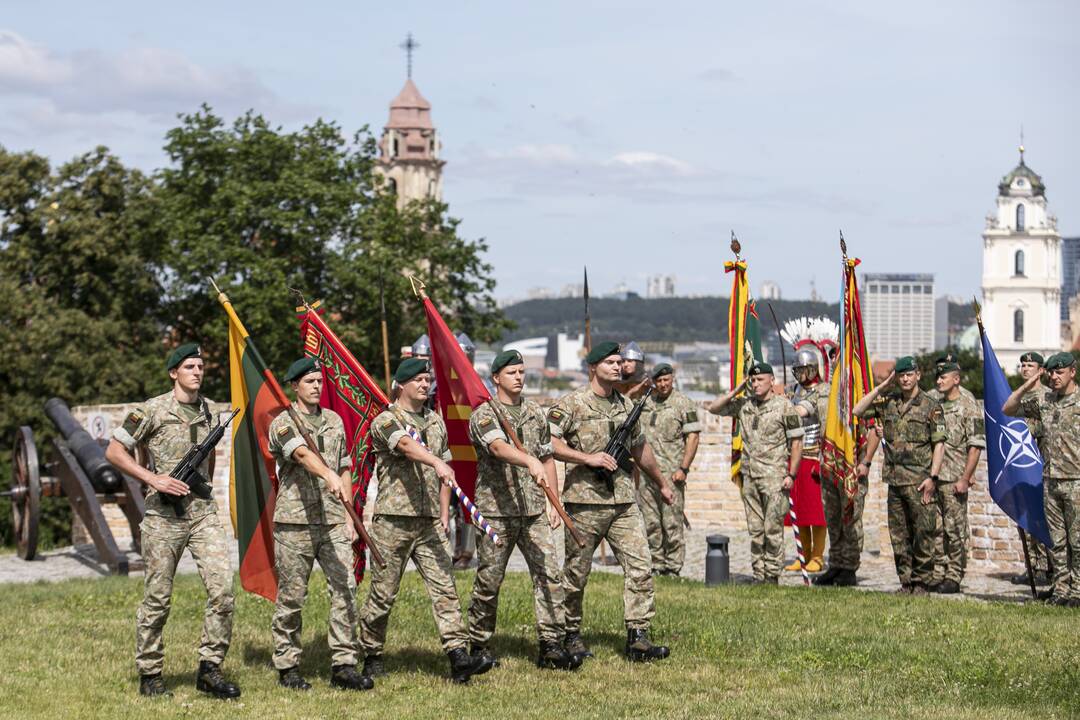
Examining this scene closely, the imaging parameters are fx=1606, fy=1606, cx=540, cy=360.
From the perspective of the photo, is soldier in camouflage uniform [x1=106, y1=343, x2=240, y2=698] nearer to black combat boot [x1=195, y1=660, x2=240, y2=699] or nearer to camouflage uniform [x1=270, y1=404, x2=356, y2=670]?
black combat boot [x1=195, y1=660, x2=240, y2=699]

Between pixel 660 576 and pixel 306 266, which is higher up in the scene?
pixel 306 266

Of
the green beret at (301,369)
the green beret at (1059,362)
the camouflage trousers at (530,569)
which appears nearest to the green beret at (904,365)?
the green beret at (1059,362)

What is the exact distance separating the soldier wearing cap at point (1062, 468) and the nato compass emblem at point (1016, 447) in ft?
1.49

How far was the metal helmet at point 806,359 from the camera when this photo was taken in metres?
14.3

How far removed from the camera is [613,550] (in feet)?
33.1

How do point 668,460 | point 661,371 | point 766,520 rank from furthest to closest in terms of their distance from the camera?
point 668,460 → point 661,371 → point 766,520

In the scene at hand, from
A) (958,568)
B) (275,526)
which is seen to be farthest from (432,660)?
(958,568)

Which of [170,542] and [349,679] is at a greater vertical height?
[170,542]

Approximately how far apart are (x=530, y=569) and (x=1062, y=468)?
469 centimetres

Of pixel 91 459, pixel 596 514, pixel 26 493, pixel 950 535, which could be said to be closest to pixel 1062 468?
pixel 950 535

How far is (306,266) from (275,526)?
102ft

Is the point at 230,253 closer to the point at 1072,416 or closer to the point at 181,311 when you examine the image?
the point at 181,311

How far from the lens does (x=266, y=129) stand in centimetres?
4094

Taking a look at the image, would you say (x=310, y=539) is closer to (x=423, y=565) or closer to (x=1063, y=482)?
(x=423, y=565)
